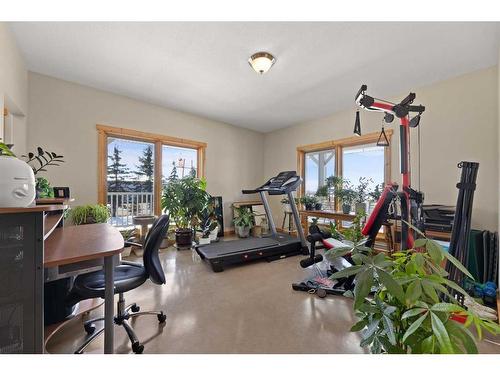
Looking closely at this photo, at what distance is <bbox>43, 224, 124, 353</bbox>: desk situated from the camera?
3.70ft

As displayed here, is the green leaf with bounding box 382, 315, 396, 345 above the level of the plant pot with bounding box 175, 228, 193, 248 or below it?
above

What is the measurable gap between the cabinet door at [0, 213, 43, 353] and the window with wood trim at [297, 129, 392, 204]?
423 cm

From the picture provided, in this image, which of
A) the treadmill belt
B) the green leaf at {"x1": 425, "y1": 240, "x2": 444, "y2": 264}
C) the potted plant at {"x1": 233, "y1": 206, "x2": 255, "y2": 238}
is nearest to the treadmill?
the treadmill belt

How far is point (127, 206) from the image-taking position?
4105 millimetres

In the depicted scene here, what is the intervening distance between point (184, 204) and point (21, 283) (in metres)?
3.05

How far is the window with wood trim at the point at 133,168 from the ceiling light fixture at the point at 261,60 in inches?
97.0

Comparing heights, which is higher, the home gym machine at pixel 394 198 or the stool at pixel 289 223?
the home gym machine at pixel 394 198

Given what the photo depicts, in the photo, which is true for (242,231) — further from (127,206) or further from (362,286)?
(362,286)

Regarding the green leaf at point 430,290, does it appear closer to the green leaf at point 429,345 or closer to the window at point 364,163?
the green leaf at point 429,345

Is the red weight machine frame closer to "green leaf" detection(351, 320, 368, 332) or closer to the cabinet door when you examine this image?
"green leaf" detection(351, 320, 368, 332)

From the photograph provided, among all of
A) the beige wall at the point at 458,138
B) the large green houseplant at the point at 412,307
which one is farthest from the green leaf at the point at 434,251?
the beige wall at the point at 458,138

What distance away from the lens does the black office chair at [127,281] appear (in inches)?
58.0
